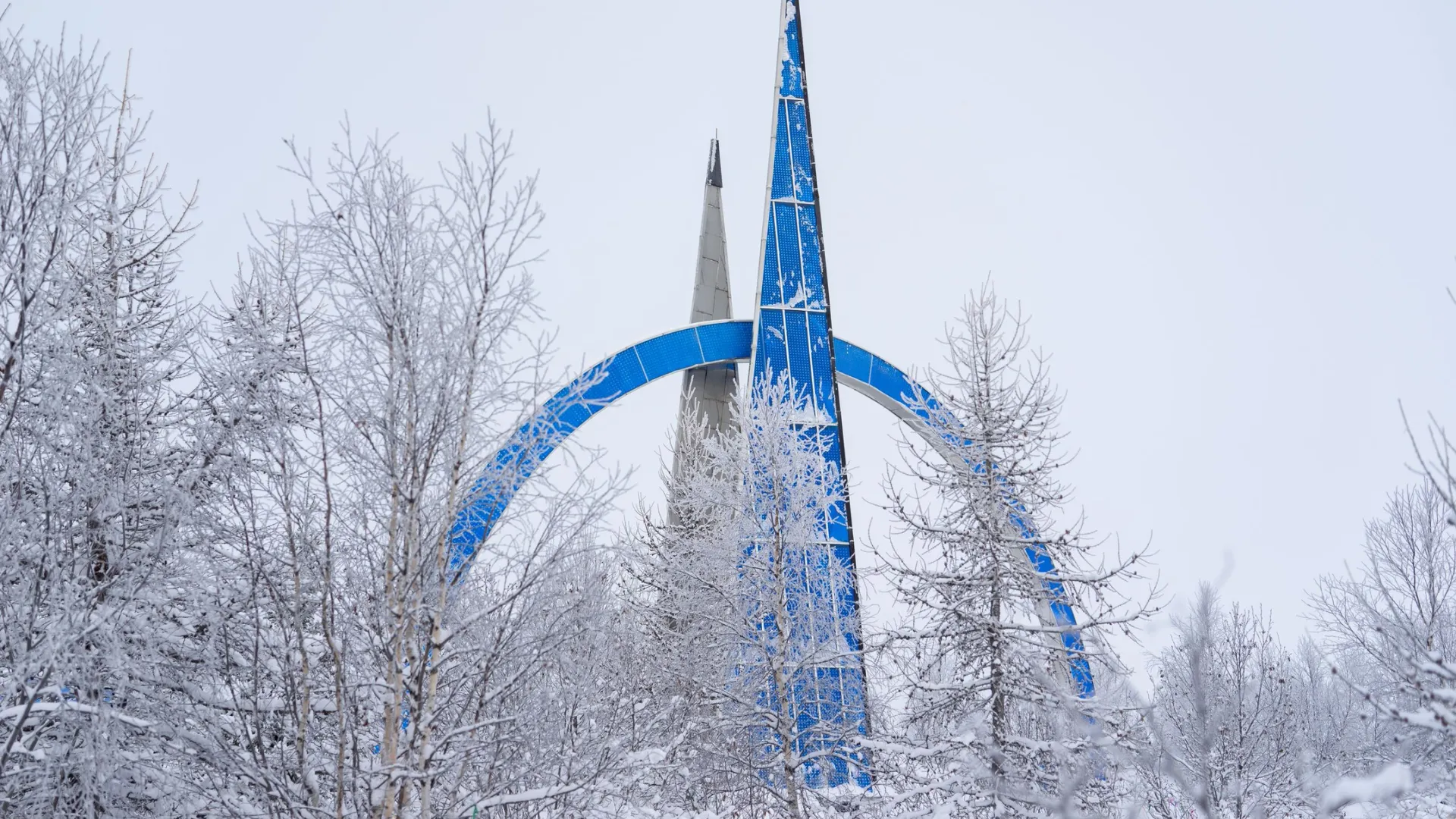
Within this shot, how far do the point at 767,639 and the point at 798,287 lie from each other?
24.3 ft

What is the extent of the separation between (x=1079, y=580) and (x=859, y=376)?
924 cm

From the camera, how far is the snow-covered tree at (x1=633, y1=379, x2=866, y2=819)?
11680mm

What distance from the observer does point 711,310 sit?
2127 cm

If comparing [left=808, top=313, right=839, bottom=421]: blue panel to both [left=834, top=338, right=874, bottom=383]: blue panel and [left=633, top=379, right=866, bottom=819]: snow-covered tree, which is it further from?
[left=633, top=379, right=866, bottom=819]: snow-covered tree

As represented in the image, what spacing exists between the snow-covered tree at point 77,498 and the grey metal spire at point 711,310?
11595mm

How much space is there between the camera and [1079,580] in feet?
32.1

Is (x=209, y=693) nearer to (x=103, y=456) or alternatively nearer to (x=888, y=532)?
(x=103, y=456)

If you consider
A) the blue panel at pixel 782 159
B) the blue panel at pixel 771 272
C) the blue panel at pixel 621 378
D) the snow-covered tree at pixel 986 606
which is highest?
the blue panel at pixel 782 159

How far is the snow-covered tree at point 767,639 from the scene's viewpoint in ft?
38.3

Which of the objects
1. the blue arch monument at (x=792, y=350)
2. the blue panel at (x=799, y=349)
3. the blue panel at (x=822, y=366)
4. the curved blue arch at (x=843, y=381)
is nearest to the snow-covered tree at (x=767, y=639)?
the blue arch monument at (x=792, y=350)

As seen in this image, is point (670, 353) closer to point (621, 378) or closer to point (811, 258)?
point (621, 378)

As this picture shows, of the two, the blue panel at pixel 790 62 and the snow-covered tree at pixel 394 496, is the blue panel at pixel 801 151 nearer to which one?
the blue panel at pixel 790 62

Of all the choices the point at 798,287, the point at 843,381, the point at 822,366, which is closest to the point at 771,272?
the point at 798,287

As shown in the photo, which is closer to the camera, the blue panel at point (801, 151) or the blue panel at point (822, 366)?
the blue panel at point (822, 366)
